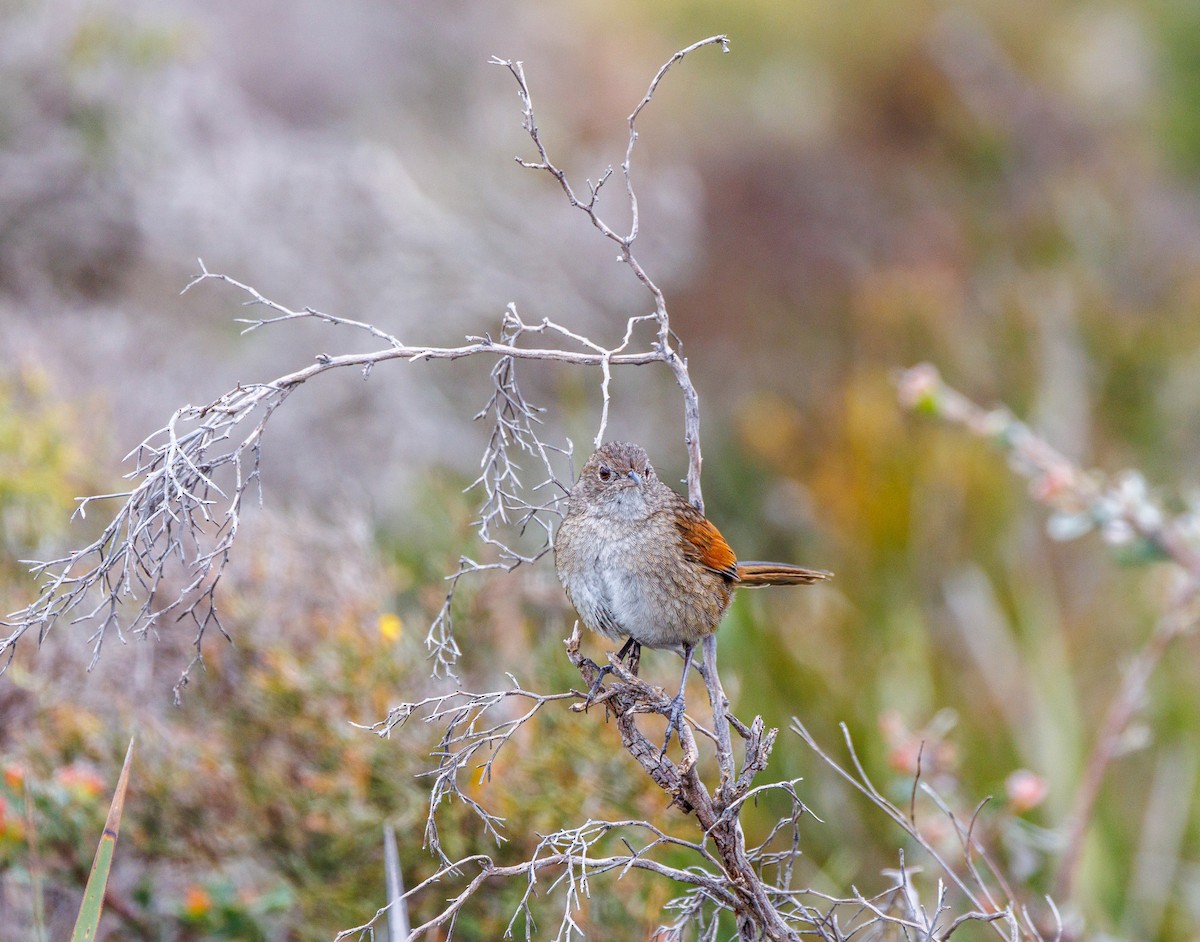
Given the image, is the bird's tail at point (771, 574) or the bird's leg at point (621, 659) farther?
the bird's tail at point (771, 574)

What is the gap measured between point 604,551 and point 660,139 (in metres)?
11.3

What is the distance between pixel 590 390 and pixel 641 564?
610 centimetres

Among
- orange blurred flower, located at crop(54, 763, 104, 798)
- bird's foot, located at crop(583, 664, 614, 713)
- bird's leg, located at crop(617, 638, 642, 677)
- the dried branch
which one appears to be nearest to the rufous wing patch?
bird's leg, located at crop(617, 638, 642, 677)

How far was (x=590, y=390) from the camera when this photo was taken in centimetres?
877

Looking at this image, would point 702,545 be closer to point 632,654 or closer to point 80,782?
point 632,654

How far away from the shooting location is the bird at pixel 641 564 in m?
2.69

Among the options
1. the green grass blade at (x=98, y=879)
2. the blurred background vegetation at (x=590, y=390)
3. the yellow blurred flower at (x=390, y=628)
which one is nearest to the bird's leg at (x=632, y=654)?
the blurred background vegetation at (x=590, y=390)

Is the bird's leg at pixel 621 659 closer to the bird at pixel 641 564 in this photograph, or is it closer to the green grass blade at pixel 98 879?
the bird at pixel 641 564

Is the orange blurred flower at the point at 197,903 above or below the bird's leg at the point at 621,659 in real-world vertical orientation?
below

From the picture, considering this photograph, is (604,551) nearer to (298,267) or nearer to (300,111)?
(298,267)

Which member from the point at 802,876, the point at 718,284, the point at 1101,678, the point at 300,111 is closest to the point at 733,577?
the point at 802,876

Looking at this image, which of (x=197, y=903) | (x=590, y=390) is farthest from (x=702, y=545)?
(x=590, y=390)

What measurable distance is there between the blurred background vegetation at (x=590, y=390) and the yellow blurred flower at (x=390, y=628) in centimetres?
1

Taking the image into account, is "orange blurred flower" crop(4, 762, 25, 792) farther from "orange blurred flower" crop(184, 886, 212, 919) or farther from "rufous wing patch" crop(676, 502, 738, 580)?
"rufous wing patch" crop(676, 502, 738, 580)
